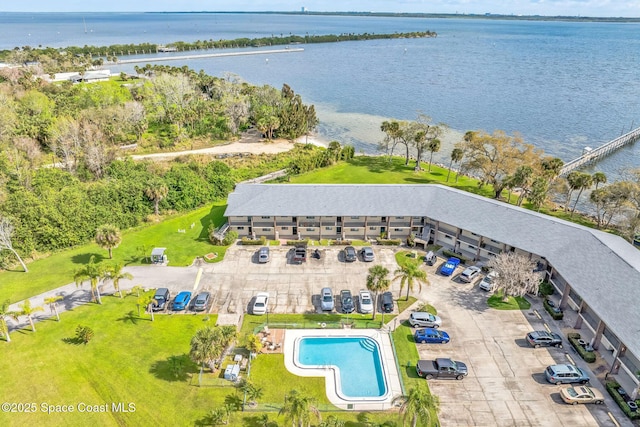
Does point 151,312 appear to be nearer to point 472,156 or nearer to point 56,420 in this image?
point 56,420

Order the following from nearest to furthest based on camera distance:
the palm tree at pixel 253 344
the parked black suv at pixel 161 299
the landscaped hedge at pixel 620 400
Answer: the landscaped hedge at pixel 620 400 < the palm tree at pixel 253 344 < the parked black suv at pixel 161 299

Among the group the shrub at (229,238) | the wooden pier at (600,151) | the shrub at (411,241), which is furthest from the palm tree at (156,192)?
the wooden pier at (600,151)

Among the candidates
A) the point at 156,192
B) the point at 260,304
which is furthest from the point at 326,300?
the point at 156,192

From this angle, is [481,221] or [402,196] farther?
[402,196]

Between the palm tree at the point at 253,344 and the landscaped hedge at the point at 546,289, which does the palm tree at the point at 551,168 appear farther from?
the palm tree at the point at 253,344

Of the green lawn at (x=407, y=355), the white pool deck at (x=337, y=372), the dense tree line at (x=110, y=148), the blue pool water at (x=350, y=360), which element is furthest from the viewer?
the dense tree line at (x=110, y=148)

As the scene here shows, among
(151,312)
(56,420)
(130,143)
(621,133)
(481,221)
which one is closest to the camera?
(56,420)

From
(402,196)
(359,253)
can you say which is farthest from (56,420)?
(402,196)
